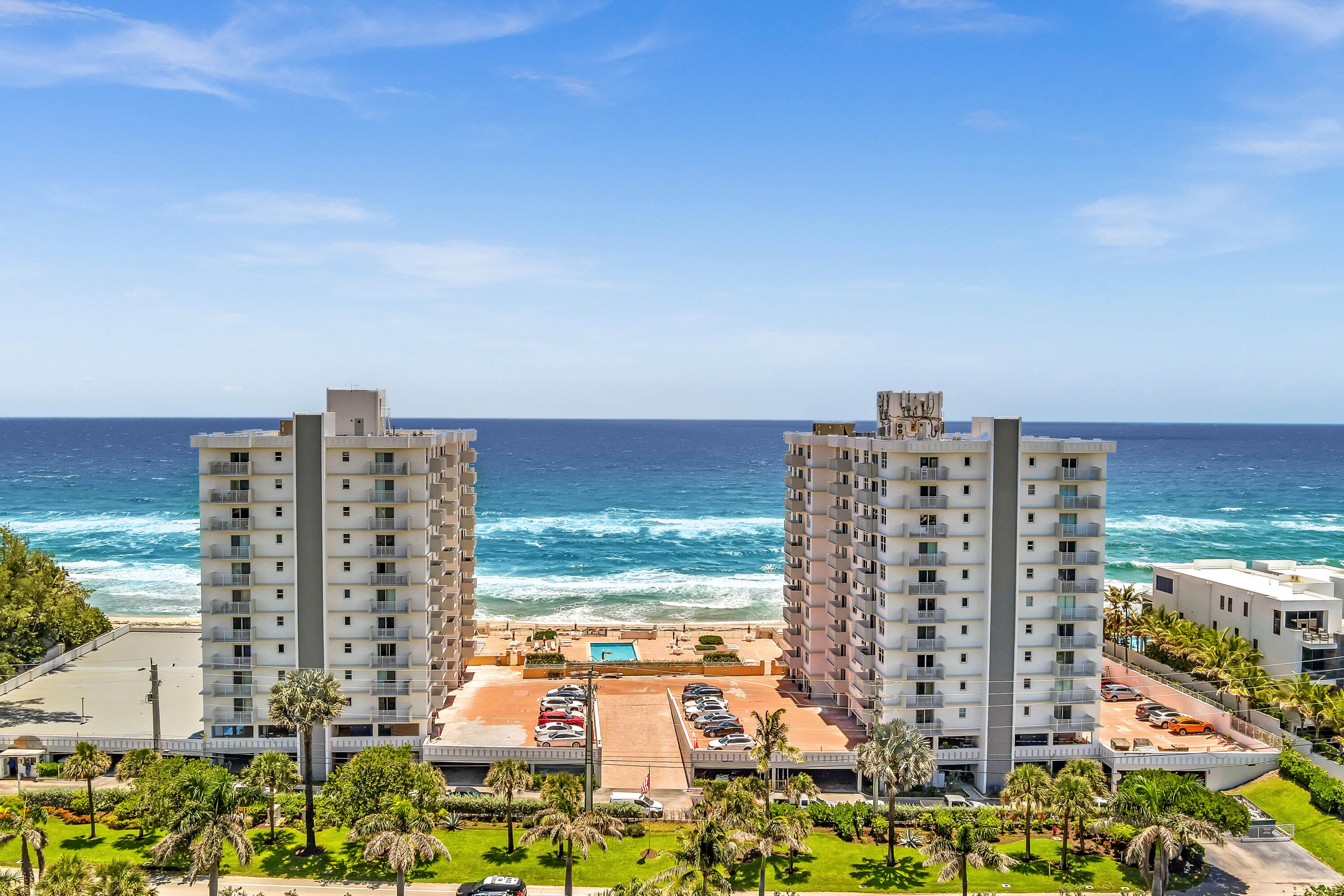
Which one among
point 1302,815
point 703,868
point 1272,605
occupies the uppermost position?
point 1272,605

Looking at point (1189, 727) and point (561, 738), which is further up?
point (1189, 727)

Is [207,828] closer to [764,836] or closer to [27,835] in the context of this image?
[27,835]

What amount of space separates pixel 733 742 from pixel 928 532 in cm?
1741

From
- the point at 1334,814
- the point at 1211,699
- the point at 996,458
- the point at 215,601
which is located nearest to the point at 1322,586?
the point at 1211,699

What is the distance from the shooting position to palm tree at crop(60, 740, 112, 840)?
46.7m

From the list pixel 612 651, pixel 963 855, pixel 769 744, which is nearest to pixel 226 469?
pixel 769 744

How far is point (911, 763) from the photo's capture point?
4441cm

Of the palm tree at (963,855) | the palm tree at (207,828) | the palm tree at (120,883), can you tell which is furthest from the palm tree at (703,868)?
the palm tree at (207,828)

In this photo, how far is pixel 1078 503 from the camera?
54.2 meters

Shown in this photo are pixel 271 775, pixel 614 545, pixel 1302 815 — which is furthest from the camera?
pixel 614 545

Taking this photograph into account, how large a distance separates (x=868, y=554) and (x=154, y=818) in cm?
4099

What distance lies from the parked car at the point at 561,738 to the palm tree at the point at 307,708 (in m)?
13.4

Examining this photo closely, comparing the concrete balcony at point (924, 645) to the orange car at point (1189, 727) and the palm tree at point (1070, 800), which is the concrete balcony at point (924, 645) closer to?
the palm tree at point (1070, 800)

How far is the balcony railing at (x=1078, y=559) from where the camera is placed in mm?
54312
